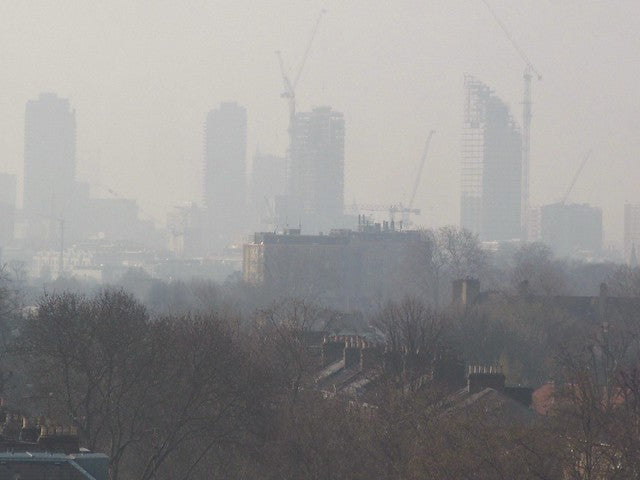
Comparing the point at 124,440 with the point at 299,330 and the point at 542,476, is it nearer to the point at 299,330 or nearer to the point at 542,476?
the point at 542,476

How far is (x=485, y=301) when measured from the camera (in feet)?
262

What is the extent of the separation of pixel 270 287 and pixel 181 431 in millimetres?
101945

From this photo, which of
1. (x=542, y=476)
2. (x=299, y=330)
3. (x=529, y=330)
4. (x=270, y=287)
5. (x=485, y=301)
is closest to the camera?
(x=542, y=476)

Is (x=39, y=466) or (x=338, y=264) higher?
(x=338, y=264)

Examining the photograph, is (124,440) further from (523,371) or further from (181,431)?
(523,371)

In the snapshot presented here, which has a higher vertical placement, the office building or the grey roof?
the office building

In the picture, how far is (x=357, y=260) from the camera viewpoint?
152 meters

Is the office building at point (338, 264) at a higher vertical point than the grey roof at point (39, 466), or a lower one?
higher

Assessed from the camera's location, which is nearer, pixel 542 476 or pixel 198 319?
pixel 542 476

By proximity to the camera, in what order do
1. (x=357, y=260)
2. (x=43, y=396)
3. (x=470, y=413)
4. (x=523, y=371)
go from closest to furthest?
(x=470, y=413) < (x=43, y=396) < (x=523, y=371) < (x=357, y=260)

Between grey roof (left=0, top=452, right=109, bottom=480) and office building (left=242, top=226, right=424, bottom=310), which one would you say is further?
office building (left=242, top=226, right=424, bottom=310)

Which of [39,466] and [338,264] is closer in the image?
[39,466]

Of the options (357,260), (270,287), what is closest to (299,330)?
(270,287)

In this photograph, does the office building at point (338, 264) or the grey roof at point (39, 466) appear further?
the office building at point (338, 264)
